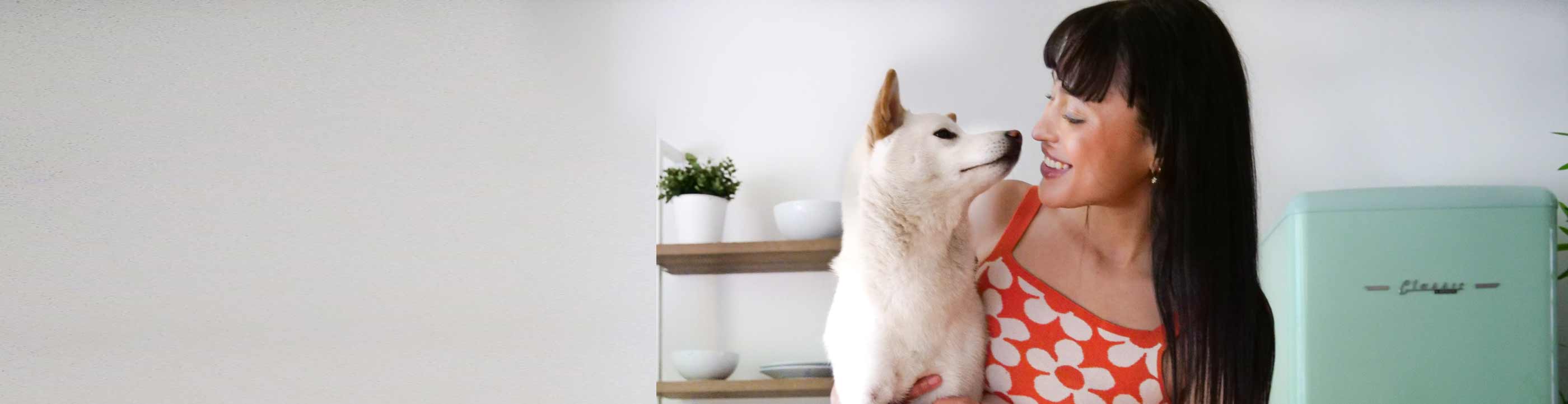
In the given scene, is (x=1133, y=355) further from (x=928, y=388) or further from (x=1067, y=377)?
(x=928, y=388)

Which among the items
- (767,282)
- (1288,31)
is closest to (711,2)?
(767,282)

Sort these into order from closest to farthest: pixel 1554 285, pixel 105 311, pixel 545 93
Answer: pixel 105 311 < pixel 545 93 < pixel 1554 285

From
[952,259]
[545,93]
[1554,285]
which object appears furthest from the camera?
[1554,285]

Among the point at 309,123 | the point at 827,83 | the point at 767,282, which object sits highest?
the point at 827,83

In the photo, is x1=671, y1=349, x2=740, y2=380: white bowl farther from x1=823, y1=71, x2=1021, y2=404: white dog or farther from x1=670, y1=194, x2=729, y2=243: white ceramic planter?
x1=823, y1=71, x2=1021, y2=404: white dog

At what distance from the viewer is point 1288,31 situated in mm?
1605

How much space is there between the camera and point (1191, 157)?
1.02 meters

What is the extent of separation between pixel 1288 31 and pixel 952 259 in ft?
3.07

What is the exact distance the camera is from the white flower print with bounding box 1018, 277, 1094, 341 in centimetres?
108

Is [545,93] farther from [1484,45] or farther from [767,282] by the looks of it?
[1484,45]

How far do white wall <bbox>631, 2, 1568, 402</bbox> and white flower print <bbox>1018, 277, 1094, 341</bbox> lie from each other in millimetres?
520

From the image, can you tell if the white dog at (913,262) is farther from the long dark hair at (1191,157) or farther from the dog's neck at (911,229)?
the long dark hair at (1191,157)

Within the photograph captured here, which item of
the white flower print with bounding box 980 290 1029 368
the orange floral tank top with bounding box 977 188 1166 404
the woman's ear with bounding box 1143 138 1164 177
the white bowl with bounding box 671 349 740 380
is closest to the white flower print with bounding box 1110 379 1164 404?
the orange floral tank top with bounding box 977 188 1166 404

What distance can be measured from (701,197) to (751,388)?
31 centimetres
